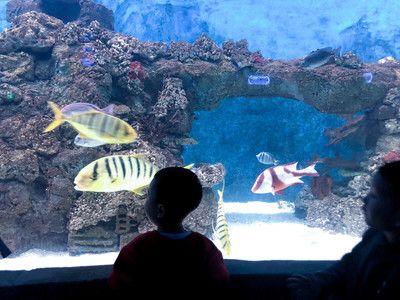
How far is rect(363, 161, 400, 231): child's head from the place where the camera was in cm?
154

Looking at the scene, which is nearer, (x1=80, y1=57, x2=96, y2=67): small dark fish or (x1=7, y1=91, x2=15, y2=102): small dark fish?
(x1=7, y1=91, x2=15, y2=102): small dark fish

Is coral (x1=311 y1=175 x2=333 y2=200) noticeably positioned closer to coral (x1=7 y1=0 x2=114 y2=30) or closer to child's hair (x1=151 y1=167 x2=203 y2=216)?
child's hair (x1=151 y1=167 x2=203 y2=216)

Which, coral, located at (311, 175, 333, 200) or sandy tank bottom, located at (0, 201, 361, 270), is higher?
coral, located at (311, 175, 333, 200)

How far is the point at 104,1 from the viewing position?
32.0m

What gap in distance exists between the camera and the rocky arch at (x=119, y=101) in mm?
5539

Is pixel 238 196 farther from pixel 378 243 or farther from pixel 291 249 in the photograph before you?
pixel 378 243

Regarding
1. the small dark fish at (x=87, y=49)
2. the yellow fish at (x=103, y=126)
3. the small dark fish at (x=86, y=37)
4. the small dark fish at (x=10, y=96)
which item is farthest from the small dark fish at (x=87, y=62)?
the yellow fish at (x=103, y=126)

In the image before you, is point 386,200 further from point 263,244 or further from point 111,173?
point 263,244

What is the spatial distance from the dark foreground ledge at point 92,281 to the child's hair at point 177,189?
19.2 inches

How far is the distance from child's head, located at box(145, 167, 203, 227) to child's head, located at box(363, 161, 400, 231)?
2.73ft

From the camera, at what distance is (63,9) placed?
13930mm

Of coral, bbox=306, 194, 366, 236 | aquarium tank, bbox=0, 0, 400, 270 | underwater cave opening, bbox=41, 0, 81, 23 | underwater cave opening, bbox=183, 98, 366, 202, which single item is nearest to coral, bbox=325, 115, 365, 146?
aquarium tank, bbox=0, 0, 400, 270

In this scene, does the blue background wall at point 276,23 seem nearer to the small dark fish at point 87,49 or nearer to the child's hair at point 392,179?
the small dark fish at point 87,49

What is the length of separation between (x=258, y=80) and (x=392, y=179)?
23.3ft
